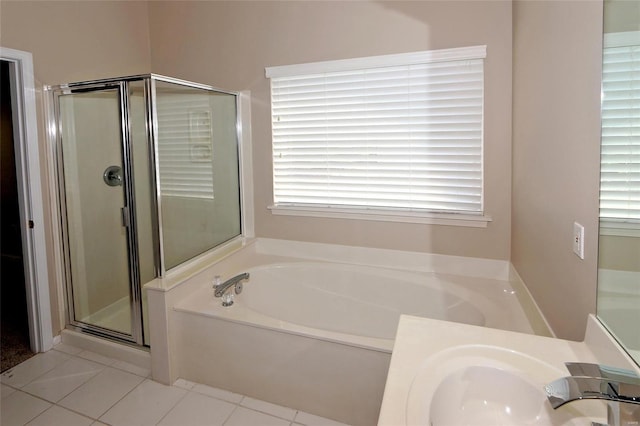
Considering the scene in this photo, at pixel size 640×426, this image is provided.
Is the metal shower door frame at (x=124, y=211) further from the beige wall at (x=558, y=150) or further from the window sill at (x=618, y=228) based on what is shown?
the window sill at (x=618, y=228)

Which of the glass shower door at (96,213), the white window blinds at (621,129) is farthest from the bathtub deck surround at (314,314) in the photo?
the white window blinds at (621,129)

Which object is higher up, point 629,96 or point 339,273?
point 629,96

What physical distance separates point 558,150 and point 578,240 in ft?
1.35

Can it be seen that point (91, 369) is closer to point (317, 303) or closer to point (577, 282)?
point (317, 303)

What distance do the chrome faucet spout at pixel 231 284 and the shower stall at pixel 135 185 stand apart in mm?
356

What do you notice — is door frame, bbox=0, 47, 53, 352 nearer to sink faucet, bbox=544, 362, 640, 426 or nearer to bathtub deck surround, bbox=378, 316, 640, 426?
bathtub deck surround, bbox=378, 316, 640, 426

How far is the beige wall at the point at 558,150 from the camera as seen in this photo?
1174mm

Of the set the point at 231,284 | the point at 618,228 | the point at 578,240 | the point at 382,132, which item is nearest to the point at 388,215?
the point at 382,132

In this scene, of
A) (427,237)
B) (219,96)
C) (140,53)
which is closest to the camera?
(427,237)

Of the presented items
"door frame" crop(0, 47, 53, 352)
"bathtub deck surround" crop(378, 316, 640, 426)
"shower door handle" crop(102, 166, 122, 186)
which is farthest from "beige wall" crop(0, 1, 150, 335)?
→ "bathtub deck surround" crop(378, 316, 640, 426)

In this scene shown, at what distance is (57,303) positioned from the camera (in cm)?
264

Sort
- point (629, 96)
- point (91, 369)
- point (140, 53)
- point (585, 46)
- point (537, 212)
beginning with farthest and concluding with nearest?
point (140, 53) < point (91, 369) < point (537, 212) < point (585, 46) < point (629, 96)

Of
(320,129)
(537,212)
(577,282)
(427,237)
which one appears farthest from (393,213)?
(577,282)

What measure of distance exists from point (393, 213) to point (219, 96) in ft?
5.25
